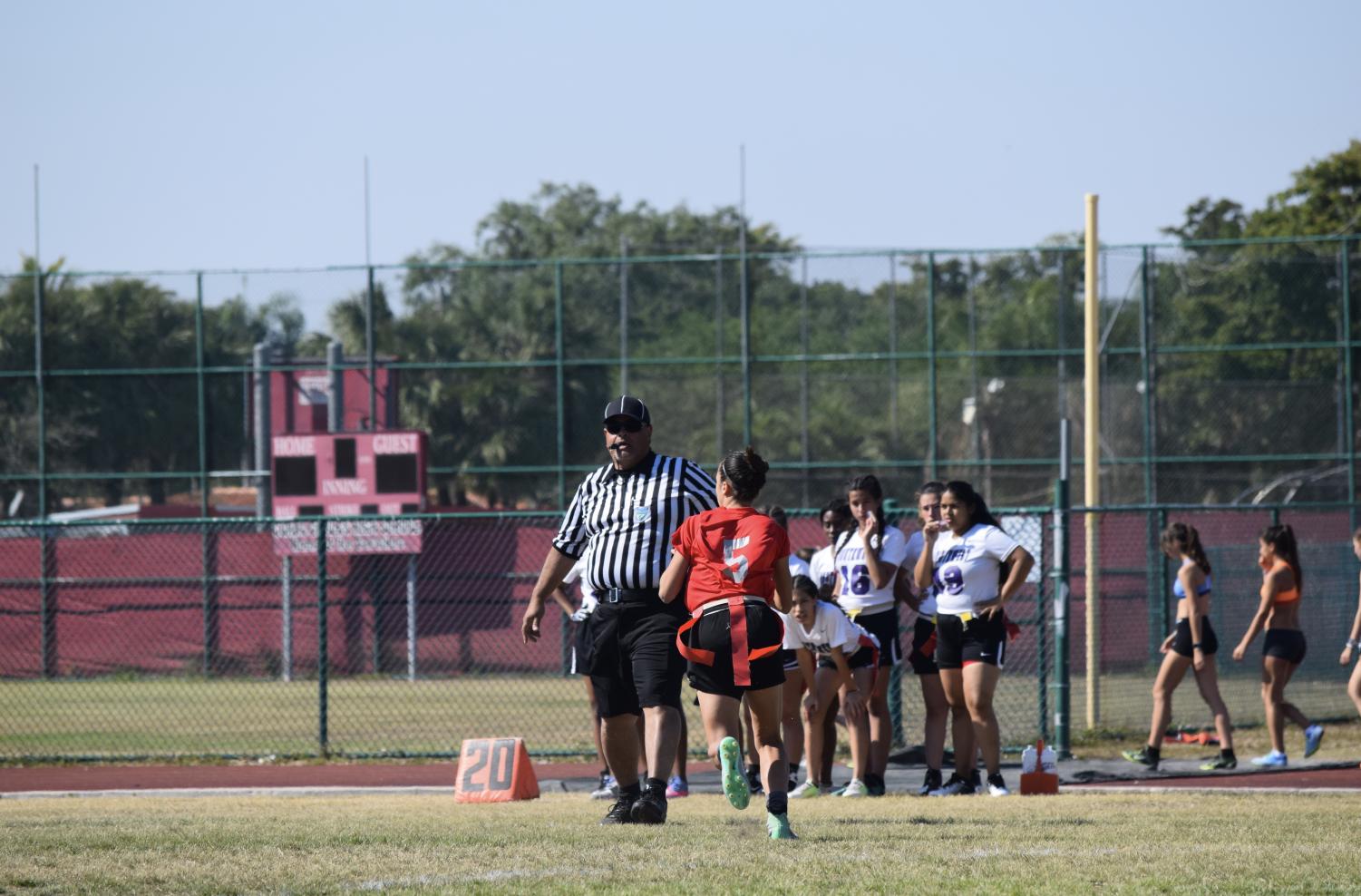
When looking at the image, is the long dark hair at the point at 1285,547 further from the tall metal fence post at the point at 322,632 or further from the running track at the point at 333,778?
the tall metal fence post at the point at 322,632

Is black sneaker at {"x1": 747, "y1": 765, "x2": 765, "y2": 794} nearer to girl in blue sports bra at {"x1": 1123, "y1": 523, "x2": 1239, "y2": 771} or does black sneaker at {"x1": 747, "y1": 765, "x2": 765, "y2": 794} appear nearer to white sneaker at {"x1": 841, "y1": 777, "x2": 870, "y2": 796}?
white sneaker at {"x1": 841, "y1": 777, "x2": 870, "y2": 796}

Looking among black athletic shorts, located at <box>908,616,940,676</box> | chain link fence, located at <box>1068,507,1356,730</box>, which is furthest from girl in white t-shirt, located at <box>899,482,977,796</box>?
chain link fence, located at <box>1068,507,1356,730</box>

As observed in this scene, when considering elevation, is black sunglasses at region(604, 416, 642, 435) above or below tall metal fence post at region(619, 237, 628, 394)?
below

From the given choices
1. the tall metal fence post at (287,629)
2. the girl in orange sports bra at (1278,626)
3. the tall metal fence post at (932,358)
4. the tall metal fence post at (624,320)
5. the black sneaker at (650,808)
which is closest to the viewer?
the black sneaker at (650,808)

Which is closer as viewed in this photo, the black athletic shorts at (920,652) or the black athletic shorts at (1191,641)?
the black athletic shorts at (920,652)

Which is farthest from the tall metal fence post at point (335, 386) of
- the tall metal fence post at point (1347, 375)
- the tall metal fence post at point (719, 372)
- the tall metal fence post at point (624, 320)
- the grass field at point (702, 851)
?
the grass field at point (702, 851)

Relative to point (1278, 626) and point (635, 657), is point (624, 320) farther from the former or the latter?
point (635, 657)

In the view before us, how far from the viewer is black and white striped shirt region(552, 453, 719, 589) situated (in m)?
7.93

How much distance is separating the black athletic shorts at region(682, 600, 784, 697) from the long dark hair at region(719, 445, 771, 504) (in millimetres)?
475

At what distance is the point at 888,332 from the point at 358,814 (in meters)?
18.4

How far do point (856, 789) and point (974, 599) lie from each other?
1.46 metres

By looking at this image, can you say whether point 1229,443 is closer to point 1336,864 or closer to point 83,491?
point 83,491

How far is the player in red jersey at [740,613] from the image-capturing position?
734 cm

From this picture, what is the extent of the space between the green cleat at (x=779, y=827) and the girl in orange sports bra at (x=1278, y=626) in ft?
19.6
